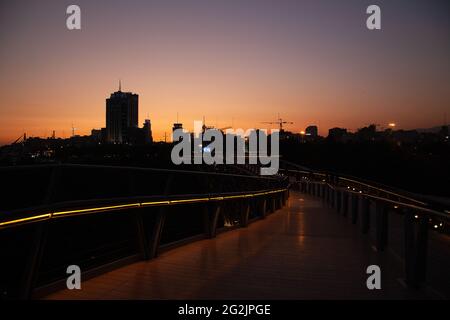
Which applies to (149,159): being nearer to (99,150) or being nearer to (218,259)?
(99,150)

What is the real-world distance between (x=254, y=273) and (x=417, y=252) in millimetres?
1809

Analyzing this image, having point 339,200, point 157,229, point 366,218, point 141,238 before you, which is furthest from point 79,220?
point 339,200

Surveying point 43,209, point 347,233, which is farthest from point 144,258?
point 347,233

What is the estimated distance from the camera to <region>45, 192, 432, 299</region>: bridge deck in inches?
192

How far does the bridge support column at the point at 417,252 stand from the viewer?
5.15 m

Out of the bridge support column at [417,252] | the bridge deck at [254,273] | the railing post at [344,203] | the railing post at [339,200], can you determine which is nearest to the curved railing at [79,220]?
the bridge deck at [254,273]

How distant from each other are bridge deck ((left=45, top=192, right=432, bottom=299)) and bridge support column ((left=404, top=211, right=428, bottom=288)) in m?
0.16

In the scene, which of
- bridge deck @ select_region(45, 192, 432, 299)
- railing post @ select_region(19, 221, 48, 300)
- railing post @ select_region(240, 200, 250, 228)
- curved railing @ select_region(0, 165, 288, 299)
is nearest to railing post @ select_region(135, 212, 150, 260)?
curved railing @ select_region(0, 165, 288, 299)

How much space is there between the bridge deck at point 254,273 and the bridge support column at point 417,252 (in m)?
0.16

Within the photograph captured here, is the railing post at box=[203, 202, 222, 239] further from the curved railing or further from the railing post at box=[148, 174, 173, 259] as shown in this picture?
the railing post at box=[148, 174, 173, 259]

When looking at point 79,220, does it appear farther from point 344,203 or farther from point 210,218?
point 344,203

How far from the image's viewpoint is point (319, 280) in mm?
5566

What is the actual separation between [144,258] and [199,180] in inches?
159

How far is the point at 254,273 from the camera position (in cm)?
587
